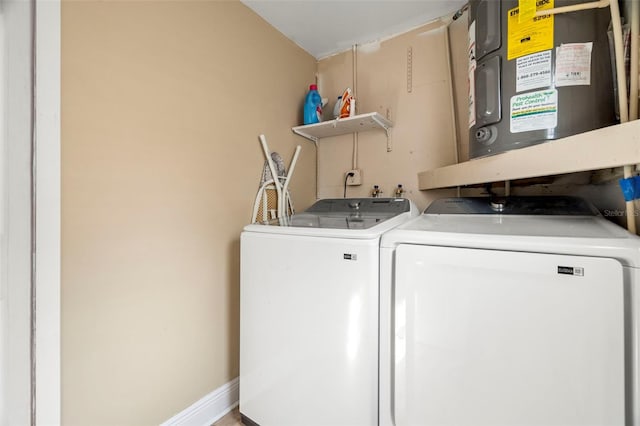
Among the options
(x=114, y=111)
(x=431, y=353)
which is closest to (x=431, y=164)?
(x=431, y=353)

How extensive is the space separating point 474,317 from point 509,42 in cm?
106

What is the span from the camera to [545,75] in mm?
1019

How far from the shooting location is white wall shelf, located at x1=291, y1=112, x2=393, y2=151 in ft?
6.01

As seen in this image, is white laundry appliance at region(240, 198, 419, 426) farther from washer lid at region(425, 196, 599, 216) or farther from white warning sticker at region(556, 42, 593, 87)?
white warning sticker at region(556, 42, 593, 87)

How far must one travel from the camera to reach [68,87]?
38.1 inches

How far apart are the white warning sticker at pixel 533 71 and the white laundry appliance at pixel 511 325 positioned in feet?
1.72

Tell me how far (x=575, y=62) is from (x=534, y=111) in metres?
0.19

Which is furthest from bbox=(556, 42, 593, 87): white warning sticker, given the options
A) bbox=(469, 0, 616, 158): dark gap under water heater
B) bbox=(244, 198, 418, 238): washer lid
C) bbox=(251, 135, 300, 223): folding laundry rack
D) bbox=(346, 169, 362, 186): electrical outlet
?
bbox=(251, 135, 300, 223): folding laundry rack

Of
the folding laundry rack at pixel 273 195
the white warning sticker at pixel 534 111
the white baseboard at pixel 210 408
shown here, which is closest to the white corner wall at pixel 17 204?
the white baseboard at pixel 210 408

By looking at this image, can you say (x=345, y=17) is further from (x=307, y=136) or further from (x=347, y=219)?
(x=347, y=219)

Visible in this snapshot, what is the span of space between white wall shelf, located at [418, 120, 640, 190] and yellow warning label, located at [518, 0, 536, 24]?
19.3 inches

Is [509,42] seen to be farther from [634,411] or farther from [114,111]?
[114,111]

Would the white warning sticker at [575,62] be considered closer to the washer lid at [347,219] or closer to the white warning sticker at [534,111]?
the white warning sticker at [534,111]

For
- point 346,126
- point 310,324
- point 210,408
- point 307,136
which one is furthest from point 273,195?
point 210,408
